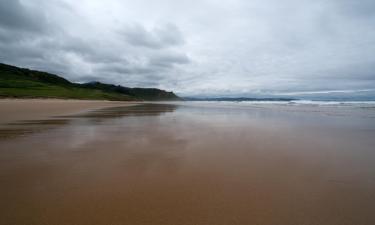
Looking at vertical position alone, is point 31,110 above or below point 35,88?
below

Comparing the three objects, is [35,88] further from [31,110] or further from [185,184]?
[185,184]

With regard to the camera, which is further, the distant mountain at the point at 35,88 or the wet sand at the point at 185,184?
the distant mountain at the point at 35,88

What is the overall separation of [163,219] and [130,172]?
186cm

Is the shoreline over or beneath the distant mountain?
beneath

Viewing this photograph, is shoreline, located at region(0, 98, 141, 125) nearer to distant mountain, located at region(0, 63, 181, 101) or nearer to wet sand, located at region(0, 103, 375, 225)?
wet sand, located at region(0, 103, 375, 225)

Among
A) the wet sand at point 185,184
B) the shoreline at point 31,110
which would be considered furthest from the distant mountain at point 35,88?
the wet sand at point 185,184

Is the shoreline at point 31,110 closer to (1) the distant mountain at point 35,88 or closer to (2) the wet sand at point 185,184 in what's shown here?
(2) the wet sand at point 185,184

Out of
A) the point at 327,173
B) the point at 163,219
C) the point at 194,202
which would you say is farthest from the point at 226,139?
the point at 163,219

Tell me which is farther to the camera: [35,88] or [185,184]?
[35,88]

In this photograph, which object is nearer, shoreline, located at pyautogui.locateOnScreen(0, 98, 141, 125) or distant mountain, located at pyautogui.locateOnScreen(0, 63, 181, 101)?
shoreline, located at pyautogui.locateOnScreen(0, 98, 141, 125)

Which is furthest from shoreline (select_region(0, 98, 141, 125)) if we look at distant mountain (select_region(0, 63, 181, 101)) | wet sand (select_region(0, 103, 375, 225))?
distant mountain (select_region(0, 63, 181, 101))

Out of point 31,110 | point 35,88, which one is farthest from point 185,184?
point 35,88

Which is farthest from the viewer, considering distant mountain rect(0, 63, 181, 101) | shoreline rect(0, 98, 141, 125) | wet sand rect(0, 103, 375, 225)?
distant mountain rect(0, 63, 181, 101)

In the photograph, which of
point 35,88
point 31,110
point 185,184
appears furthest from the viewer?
point 35,88
